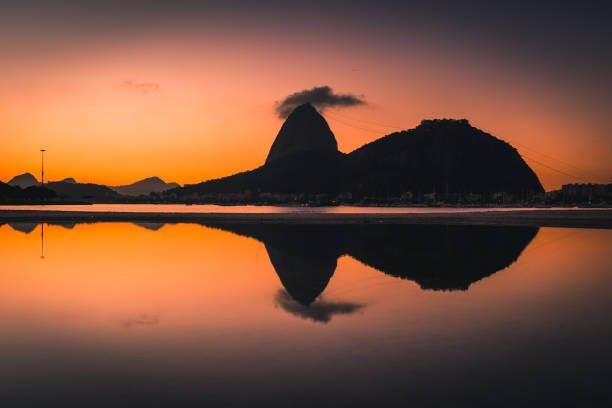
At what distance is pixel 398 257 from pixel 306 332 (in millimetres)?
11680

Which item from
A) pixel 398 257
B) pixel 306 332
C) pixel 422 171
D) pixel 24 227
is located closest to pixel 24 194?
pixel 24 227

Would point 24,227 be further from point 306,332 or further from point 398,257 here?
point 306,332

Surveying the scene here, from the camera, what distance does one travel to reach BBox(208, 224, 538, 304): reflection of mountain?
14406mm

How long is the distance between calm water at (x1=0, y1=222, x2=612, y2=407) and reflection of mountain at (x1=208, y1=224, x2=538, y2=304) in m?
0.16

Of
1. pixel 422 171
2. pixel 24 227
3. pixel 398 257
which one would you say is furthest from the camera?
pixel 422 171

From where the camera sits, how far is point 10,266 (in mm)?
17531

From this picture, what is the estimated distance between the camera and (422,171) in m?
148

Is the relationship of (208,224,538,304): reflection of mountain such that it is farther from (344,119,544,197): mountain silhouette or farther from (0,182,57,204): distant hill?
(344,119,544,197): mountain silhouette

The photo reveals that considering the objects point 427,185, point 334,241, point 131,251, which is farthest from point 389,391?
point 427,185

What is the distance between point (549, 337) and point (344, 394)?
192 inches

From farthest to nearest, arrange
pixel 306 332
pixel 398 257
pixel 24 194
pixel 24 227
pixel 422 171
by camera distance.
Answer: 1. pixel 422 171
2. pixel 24 194
3. pixel 24 227
4. pixel 398 257
5. pixel 306 332

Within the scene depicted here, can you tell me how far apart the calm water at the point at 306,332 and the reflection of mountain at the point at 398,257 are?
0.16 metres

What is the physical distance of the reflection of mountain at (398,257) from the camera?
14406 millimetres

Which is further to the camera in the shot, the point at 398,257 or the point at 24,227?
the point at 24,227
